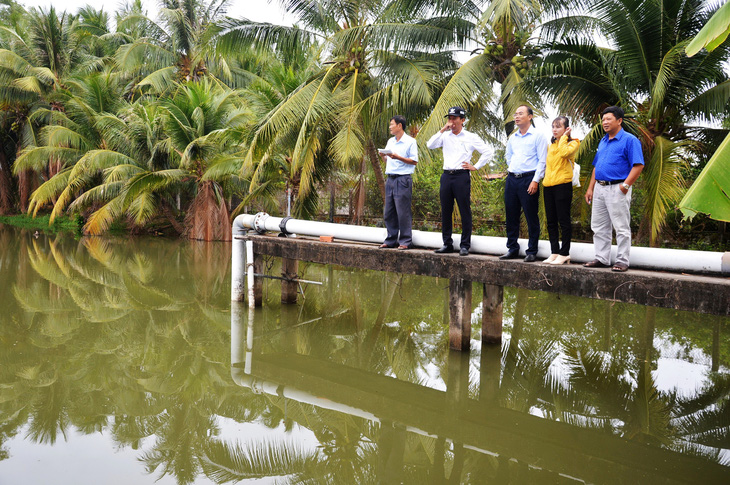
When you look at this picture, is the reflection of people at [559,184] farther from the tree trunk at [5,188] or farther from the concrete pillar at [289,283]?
the tree trunk at [5,188]

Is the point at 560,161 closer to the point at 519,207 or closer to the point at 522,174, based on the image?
the point at 522,174

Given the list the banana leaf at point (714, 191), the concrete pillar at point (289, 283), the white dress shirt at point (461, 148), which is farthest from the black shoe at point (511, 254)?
the concrete pillar at point (289, 283)

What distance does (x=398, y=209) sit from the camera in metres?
6.49

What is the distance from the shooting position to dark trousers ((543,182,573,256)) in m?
5.27

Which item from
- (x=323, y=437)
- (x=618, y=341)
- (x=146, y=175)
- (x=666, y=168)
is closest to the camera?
(x=323, y=437)

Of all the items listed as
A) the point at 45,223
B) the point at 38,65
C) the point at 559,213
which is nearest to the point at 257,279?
the point at 559,213

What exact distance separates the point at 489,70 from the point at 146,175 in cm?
1142

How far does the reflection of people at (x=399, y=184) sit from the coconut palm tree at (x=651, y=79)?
3964 mm

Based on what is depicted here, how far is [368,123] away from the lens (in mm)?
11508

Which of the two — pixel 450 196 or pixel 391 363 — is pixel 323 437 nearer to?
pixel 391 363

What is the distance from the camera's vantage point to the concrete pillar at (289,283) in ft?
28.7

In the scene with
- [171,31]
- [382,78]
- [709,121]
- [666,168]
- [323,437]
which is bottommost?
[323,437]

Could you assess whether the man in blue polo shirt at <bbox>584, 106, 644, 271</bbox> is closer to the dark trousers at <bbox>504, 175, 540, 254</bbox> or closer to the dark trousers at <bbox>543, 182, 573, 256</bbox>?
the dark trousers at <bbox>543, 182, 573, 256</bbox>

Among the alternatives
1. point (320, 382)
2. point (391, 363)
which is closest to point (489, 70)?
point (391, 363)
